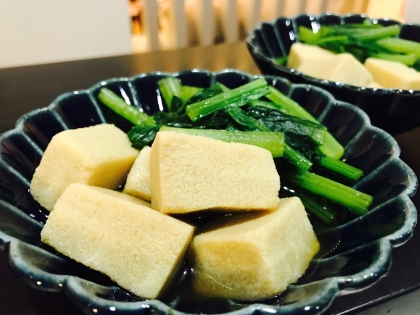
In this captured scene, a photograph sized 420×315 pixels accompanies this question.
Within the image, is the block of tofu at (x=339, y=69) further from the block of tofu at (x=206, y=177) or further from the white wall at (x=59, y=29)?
the white wall at (x=59, y=29)

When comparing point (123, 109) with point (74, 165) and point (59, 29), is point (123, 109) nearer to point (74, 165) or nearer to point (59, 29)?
point (74, 165)

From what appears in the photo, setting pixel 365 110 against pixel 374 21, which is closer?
pixel 365 110

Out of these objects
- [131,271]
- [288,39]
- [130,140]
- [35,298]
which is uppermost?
[288,39]

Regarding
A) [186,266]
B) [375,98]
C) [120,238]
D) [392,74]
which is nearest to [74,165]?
[120,238]

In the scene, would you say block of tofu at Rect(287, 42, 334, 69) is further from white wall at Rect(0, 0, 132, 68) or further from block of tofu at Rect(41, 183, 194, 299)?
white wall at Rect(0, 0, 132, 68)

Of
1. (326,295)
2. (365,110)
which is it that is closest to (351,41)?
(365,110)

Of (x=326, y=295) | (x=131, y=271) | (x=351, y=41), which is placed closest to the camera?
(x=326, y=295)

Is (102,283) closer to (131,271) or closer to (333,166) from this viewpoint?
(131,271)

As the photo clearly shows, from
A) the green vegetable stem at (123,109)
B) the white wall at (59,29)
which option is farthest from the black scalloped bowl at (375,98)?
the white wall at (59,29)
